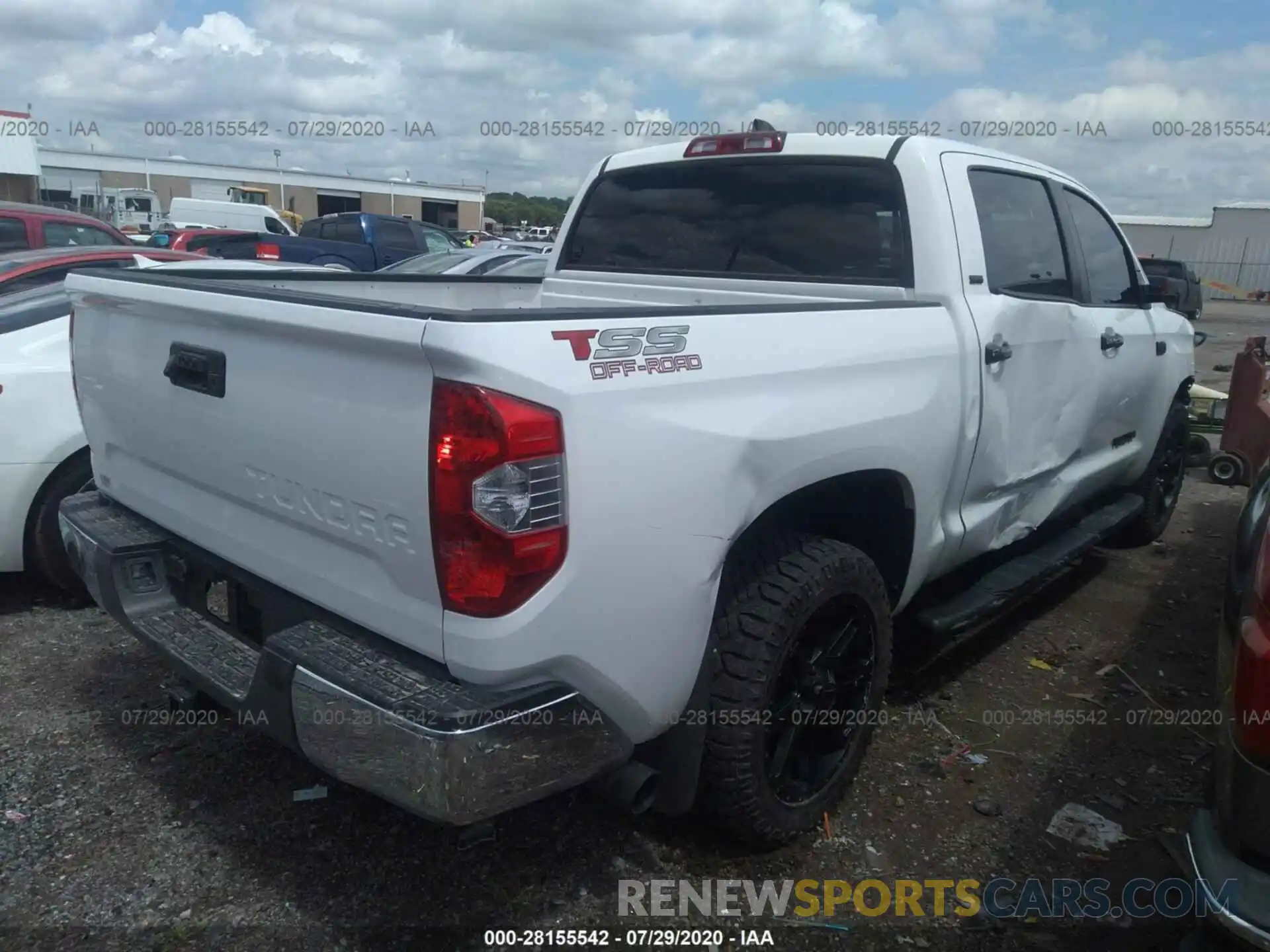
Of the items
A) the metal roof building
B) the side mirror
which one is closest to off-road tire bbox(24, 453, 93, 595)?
the side mirror

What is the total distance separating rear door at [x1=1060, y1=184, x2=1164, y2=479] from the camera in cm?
423

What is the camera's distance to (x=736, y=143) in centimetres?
372

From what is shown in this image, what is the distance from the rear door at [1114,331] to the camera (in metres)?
4.23

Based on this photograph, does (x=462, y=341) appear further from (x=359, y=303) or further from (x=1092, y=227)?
(x=1092, y=227)

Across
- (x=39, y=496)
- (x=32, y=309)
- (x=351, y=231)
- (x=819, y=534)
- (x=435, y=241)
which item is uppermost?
(x=351, y=231)

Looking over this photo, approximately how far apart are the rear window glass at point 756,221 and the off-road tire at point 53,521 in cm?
236

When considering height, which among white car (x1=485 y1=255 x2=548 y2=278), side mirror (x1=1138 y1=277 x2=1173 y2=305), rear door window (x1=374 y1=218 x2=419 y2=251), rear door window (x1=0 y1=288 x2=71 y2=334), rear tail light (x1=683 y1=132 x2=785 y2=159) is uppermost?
rear tail light (x1=683 y1=132 x2=785 y2=159)

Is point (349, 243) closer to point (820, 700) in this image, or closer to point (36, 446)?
point (36, 446)

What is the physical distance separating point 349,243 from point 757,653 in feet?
52.6

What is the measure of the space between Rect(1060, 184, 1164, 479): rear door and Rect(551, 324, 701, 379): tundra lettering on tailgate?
2574mm

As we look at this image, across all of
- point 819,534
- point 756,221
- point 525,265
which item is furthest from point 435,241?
point 819,534

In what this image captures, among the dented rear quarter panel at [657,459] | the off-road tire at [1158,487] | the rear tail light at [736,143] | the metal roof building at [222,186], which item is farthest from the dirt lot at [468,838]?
the metal roof building at [222,186]

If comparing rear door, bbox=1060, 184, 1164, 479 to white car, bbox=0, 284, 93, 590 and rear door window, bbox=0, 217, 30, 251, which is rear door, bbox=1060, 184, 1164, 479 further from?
rear door window, bbox=0, 217, 30, 251

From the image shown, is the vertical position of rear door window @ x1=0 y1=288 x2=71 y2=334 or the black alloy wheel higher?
rear door window @ x1=0 y1=288 x2=71 y2=334
